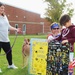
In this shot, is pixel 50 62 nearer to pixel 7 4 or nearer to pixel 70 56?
pixel 70 56

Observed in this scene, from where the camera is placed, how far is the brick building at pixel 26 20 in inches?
2207

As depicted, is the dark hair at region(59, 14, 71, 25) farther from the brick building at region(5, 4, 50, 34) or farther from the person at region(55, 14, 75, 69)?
the brick building at region(5, 4, 50, 34)

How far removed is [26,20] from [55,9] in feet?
40.8

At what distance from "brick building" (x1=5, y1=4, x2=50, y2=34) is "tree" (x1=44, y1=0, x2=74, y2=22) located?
27.6 feet

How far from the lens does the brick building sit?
56.1m

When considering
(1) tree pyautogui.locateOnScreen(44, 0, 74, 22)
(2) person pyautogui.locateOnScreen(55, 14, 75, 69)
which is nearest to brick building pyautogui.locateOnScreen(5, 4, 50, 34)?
(1) tree pyautogui.locateOnScreen(44, 0, 74, 22)

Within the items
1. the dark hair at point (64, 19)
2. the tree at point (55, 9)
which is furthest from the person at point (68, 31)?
the tree at point (55, 9)

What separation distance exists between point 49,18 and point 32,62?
43.4 metres

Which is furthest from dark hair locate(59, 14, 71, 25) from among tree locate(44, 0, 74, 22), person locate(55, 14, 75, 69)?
tree locate(44, 0, 74, 22)

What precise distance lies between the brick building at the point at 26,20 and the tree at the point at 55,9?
8398mm

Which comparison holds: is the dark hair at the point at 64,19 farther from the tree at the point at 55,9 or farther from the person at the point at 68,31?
the tree at the point at 55,9

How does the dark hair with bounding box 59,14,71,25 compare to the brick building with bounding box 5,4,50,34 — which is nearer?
the dark hair with bounding box 59,14,71,25

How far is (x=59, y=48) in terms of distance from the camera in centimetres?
520

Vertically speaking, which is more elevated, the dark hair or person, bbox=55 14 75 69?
the dark hair
